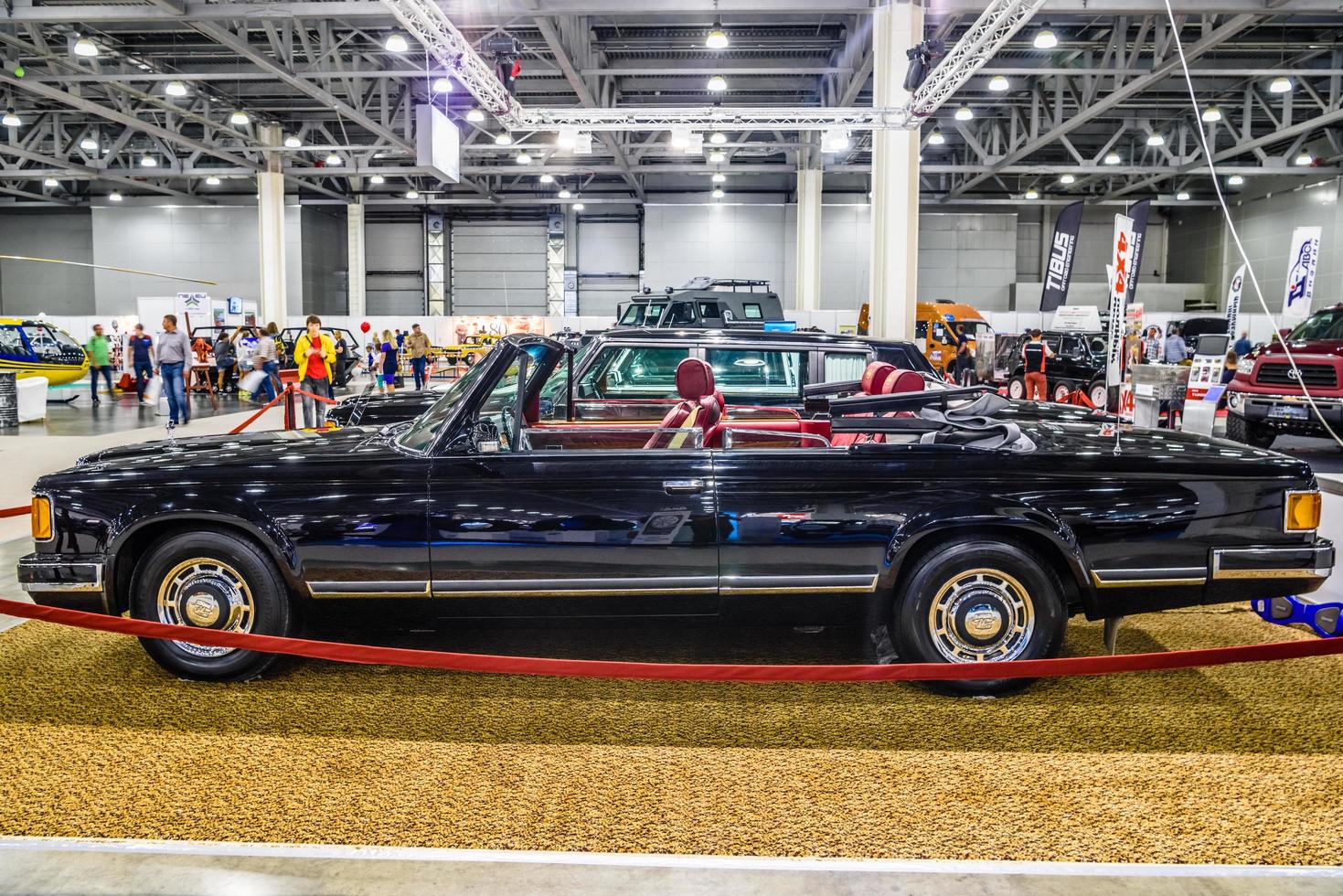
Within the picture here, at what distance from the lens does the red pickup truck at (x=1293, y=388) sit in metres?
10.6

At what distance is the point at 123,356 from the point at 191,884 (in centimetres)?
2494

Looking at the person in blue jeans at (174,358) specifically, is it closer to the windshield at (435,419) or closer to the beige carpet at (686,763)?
the beige carpet at (686,763)

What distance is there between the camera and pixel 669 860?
7.96 feet

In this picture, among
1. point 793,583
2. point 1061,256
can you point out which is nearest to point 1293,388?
point 1061,256

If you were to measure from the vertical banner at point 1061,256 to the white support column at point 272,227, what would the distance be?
802 inches

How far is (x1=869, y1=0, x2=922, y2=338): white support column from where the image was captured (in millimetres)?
13914

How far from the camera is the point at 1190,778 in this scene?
9.62ft

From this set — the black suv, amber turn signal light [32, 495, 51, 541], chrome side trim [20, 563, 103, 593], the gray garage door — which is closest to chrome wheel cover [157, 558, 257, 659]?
chrome side trim [20, 563, 103, 593]

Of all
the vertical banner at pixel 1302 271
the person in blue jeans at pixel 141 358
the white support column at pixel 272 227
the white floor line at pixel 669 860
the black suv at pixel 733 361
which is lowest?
the white floor line at pixel 669 860

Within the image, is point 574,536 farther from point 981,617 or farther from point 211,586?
point 981,617

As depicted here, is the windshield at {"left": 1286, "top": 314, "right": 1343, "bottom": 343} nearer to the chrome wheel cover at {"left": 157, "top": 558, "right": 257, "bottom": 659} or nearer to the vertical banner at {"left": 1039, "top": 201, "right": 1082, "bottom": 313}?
the vertical banner at {"left": 1039, "top": 201, "right": 1082, "bottom": 313}

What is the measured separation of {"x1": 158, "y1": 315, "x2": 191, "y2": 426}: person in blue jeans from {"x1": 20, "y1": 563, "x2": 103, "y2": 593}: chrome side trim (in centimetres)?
1006

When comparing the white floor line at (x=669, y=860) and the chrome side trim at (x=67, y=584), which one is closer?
the white floor line at (x=669, y=860)

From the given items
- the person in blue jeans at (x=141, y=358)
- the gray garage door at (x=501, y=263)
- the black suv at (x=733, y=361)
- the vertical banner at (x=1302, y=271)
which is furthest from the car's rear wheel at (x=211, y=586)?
the gray garage door at (x=501, y=263)
